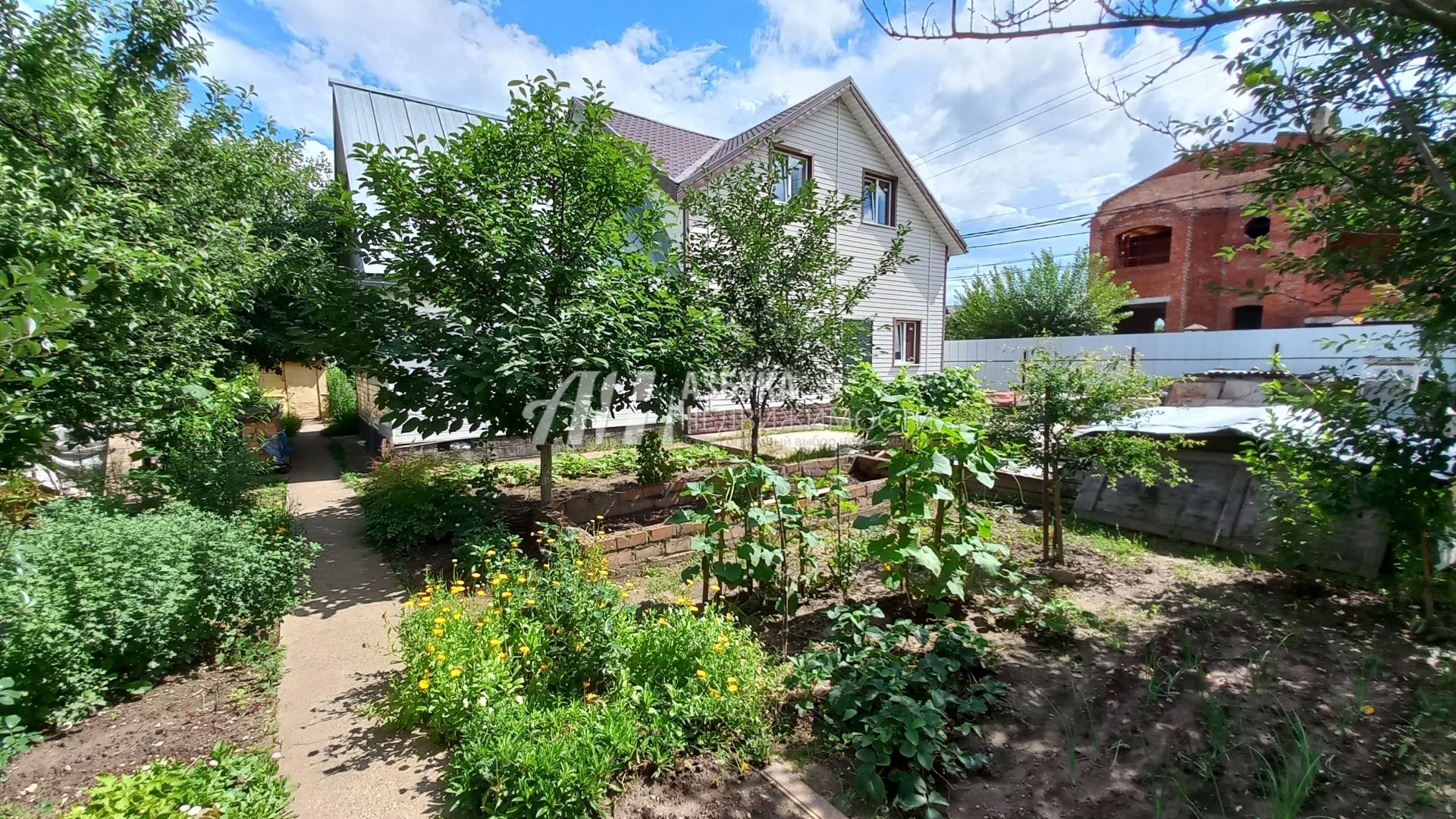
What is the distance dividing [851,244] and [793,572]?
11.0 metres

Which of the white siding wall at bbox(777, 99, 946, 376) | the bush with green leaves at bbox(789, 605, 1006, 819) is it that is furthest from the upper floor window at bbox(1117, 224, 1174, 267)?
the bush with green leaves at bbox(789, 605, 1006, 819)

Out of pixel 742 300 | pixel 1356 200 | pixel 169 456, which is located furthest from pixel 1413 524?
pixel 169 456

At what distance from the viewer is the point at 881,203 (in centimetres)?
1465

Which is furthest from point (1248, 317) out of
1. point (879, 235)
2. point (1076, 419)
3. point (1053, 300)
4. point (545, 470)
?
point (545, 470)

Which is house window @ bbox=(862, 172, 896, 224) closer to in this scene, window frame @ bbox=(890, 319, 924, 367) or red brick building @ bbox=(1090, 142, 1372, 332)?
window frame @ bbox=(890, 319, 924, 367)

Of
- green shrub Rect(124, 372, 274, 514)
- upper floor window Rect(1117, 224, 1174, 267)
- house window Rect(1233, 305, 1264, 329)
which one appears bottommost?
green shrub Rect(124, 372, 274, 514)

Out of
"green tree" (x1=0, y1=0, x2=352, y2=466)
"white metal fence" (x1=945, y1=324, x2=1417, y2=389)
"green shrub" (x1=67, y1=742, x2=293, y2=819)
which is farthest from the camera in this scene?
"white metal fence" (x1=945, y1=324, x2=1417, y2=389)

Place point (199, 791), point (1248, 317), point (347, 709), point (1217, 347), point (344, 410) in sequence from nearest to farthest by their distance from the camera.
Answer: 1. point (199, 791)
2. point (347, 709)
3. point (344, 410)
4. point (1217, 347)
5. point (1248, 317)

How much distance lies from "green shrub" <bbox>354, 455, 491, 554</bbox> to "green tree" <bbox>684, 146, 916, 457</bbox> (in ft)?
9.91

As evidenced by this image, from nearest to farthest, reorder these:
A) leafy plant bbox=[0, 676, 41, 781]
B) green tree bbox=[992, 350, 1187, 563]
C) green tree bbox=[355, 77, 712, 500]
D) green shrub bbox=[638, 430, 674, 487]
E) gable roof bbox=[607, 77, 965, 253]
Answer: leafy plant bbox=[0, 676, 41, 781] → green tree bbox=[992, 350, 1187, 563] → green tree bbox=[355, 77, 712, 500] → green shrub bbox=[638, 430, 674, 487] → gable roof bbox=[607, 77, 965, 253]

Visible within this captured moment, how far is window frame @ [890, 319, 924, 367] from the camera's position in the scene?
15.1 metres

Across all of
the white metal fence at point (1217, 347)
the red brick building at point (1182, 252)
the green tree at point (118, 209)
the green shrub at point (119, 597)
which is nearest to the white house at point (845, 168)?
the white metal fence at point (1217, 347)

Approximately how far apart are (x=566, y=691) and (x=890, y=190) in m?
15.1

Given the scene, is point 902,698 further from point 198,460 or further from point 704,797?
point 198,460
